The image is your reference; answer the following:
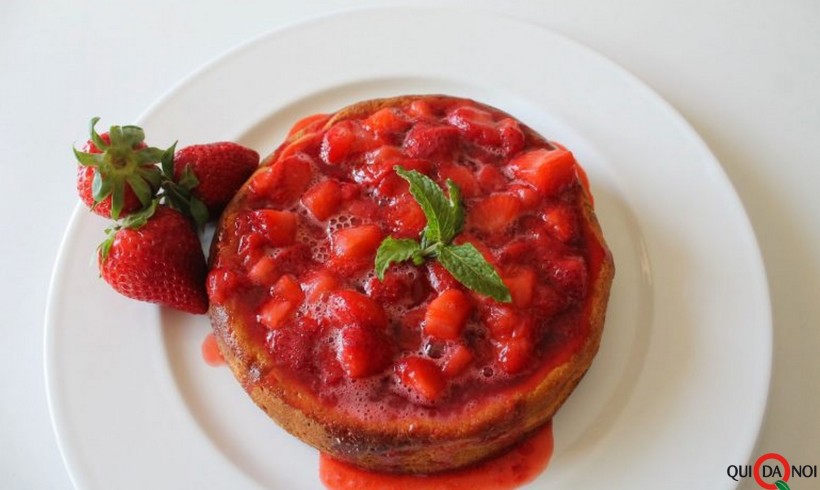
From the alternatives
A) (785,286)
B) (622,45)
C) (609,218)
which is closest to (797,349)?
(785,286)

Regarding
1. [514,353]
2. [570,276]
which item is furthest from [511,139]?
[514,353]

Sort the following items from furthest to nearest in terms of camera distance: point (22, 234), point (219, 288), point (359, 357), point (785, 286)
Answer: point (22, 234)
point (785, 286)
point (219, 288)
point (359, 357)

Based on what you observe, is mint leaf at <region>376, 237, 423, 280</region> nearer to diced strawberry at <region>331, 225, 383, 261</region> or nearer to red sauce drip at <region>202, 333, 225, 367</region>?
diced strawberry at <region>331, 225, 383, 261</region>

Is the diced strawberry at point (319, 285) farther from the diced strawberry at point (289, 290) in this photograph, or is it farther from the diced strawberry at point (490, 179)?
the diced strawberry at point (490, 179)

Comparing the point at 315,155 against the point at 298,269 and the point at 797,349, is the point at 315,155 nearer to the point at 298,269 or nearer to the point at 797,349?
the point at 298,269

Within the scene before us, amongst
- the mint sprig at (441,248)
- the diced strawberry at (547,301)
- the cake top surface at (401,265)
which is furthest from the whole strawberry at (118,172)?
the diced strawberry at (547,301)

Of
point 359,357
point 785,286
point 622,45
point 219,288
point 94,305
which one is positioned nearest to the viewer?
point 359,357

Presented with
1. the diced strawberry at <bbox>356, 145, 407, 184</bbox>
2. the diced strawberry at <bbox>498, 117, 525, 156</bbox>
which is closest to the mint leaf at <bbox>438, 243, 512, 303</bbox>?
the diced strawberry at <bbox>356, 145, 407, 184</bbox>
